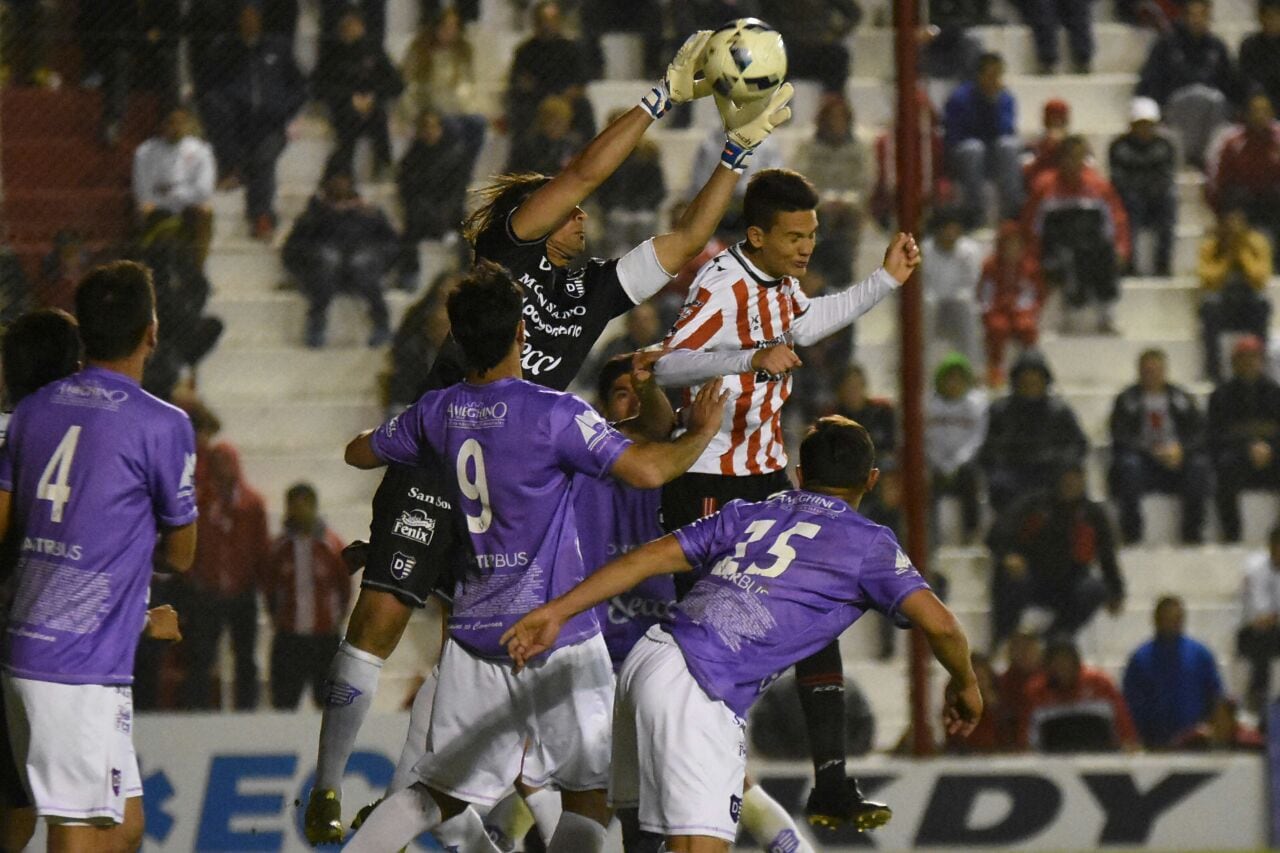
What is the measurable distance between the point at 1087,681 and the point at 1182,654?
455 mm

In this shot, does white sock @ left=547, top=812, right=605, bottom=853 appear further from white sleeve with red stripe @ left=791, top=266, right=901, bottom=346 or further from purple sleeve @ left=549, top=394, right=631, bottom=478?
white sleeve with red stripe @ left=791, top=266, right=901, bottom=346

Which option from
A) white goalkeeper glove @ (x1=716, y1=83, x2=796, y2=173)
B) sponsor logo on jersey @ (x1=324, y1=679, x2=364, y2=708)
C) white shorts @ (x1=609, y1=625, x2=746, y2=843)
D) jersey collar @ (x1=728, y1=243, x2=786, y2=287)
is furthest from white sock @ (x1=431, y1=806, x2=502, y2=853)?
white goalkeeper glove @ (x1=716, y1=83, x2=796, y2=173)

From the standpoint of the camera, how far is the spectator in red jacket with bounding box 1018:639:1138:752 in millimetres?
9062

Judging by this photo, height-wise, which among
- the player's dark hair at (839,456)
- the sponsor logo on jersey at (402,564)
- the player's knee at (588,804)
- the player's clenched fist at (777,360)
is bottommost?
the player's knee at (588,804)

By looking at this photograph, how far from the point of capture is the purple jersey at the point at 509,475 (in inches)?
223

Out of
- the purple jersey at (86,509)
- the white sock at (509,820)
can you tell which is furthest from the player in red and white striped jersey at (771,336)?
the purple jersey at (86,509)

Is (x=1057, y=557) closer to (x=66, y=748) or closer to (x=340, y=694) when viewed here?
(x=340, y=694)

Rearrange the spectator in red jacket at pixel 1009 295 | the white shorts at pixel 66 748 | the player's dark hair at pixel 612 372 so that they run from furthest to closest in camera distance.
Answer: the spectator in red jacket at pixel 1009 295
the player's dark hair at pixel 612 372
the white shorts at pixel 66 748

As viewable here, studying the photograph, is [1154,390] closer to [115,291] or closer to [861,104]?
[861,104]

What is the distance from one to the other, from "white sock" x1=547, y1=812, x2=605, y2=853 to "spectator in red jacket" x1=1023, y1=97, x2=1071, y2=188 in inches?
191

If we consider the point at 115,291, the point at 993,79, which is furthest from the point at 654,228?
the point at 115,291

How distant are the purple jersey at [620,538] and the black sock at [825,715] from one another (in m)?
0.75

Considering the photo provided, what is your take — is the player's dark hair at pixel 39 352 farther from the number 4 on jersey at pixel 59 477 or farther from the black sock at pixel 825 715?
the black sock at pixel 825 715

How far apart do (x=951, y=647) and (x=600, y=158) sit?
70.6 inches
